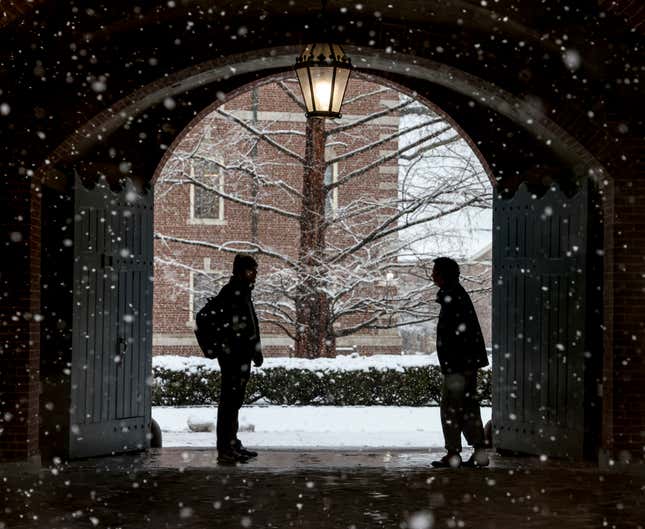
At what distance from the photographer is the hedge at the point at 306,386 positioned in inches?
615

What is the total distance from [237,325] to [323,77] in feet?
7.88

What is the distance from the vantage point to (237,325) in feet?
28.6

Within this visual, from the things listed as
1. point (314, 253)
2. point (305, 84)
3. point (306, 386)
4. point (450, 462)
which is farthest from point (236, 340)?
point (314, 253)

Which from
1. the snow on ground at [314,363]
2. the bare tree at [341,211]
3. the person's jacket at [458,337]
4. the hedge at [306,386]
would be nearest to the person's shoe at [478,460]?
the person's jacket at [458,337]

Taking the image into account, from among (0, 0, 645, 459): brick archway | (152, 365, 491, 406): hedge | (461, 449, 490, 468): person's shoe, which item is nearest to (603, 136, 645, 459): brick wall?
(0, 0, 645, 459): brick archway

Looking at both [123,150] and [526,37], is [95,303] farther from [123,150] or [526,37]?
[526,37]

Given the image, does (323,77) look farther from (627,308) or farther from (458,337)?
(627,308)

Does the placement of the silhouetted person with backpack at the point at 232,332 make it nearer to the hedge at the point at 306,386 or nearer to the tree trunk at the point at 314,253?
the hedge at the point at 306,386

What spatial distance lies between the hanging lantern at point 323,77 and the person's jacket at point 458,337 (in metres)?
1.94

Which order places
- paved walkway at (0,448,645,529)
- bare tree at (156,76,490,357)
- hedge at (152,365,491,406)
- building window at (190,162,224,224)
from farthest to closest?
building window at (190,162,224,224) → bare tree at (156,76,490,357) → hedge at (152,365,491,406) → paved walkway at (0,448,645,529)

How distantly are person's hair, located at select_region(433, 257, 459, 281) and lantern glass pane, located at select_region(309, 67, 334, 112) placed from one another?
1678mm

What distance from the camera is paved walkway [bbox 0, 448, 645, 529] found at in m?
6.31

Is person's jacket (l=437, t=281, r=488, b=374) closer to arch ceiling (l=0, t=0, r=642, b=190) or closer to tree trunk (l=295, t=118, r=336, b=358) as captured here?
arch ceiling (l=0, t=0, r=642, b=190)

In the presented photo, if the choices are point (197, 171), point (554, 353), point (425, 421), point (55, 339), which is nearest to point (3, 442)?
point (55, 339)
